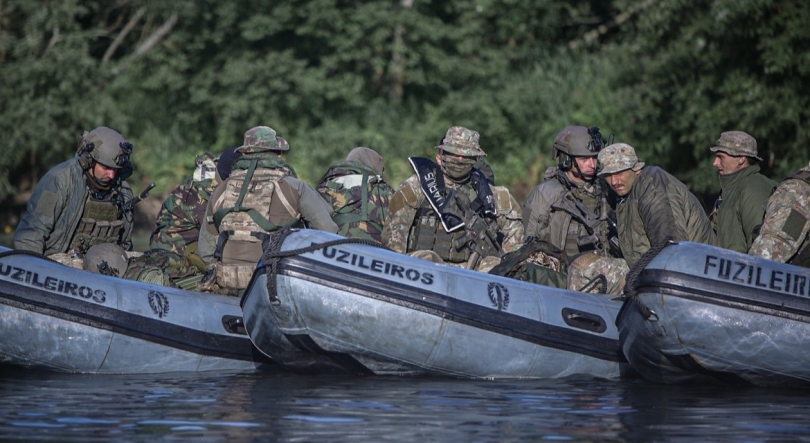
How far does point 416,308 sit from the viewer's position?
337 inches

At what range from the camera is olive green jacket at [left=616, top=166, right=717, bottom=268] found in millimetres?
8867

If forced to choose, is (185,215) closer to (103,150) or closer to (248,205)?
(103,150)

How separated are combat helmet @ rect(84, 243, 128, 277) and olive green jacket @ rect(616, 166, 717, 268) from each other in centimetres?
363

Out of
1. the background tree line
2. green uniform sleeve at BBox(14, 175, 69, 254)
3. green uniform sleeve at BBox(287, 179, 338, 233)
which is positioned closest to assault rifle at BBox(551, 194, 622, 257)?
green uniform sleeve at BBox(287, 179, 338, 233)

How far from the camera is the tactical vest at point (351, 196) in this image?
10375mm

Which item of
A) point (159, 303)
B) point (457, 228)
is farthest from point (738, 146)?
point (159, 303)

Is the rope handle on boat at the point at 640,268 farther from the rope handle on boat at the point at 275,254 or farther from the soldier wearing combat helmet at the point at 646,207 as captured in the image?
the rope handle on boat at the point at 275,254

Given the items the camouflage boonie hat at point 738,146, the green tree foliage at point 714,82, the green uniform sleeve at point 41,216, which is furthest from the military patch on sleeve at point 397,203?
the green tree foliage at point 714,82

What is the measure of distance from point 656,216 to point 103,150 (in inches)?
157

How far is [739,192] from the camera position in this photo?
9.51m

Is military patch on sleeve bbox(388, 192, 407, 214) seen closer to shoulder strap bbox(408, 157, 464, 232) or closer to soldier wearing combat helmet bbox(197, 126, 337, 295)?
shoulder strap bbox(408, 157, 464, 232)

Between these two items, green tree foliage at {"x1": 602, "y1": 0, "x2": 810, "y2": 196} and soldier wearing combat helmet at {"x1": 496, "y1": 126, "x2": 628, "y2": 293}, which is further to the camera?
green tree foliage at {"x1": 602, "y1": 0, "x2": 810, "y2": 196}

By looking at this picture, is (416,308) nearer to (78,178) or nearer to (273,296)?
(273,296)

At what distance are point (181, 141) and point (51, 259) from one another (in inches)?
610
